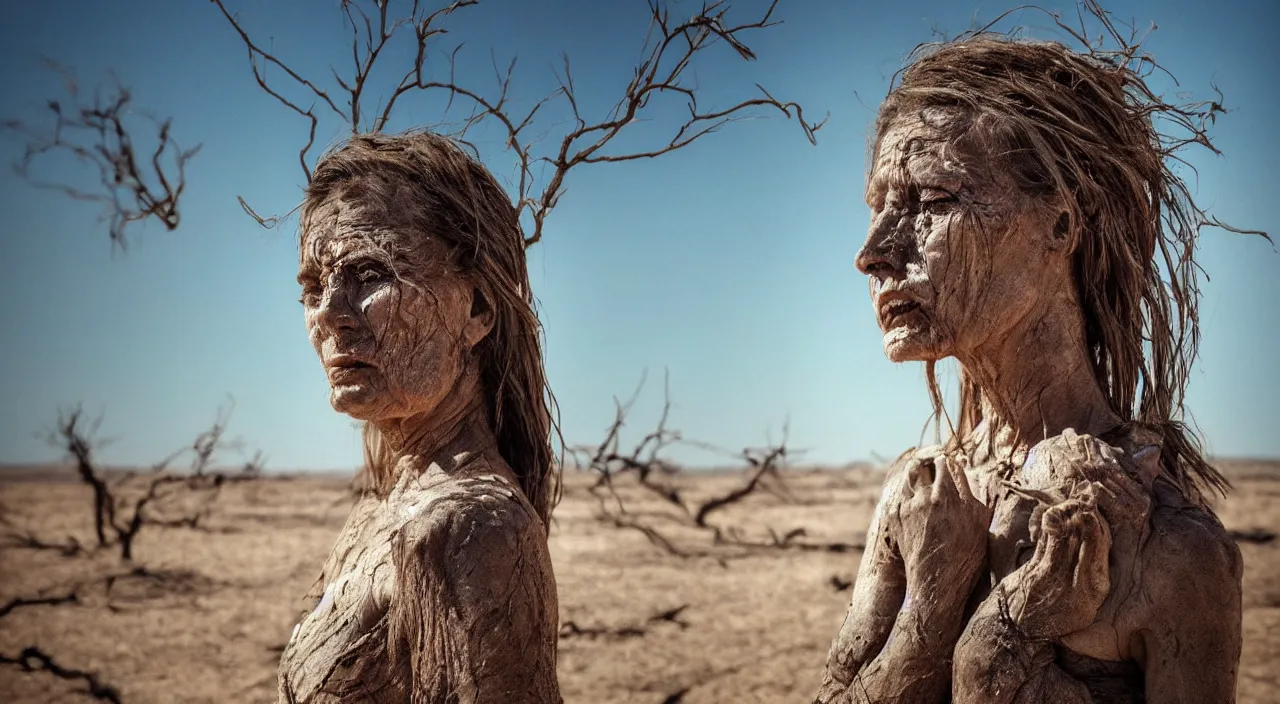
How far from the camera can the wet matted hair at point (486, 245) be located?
3895 millimetres

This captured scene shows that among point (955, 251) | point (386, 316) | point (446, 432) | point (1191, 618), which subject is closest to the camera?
point (1191, 618)

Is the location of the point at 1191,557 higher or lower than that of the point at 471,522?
lower

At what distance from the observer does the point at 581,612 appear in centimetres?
1191

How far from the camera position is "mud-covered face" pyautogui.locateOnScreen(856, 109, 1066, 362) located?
3186 millimetres

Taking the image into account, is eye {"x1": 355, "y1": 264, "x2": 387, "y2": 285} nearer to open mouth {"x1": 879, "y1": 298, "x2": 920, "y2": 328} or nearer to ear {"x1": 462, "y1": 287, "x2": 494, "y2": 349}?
ear {"x1": 462, "y1": 287, "x2": 494, "y2": 349}

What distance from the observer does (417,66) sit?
466 centimetres

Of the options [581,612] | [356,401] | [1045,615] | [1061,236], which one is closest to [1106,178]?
[1061,236]

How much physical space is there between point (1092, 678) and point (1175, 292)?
1.16 metres

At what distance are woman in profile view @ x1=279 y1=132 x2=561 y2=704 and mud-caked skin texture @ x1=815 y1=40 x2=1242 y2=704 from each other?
0.89 m

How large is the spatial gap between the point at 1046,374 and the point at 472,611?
5.19 feet

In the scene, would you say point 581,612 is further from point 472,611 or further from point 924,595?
point 924,595

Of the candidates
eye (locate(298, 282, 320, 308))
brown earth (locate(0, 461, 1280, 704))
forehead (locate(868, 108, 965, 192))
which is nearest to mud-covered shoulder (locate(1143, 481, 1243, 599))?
forehead (locate(868, 108, 965, 192))

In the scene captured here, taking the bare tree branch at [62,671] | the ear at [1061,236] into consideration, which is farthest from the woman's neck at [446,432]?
the bare tree branch at [62,671]

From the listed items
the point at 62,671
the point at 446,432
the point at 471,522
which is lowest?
the point at 62,671
